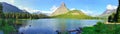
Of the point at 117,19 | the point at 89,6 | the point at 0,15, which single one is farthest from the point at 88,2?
the point at 0,15

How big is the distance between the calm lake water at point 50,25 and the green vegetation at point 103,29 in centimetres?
6

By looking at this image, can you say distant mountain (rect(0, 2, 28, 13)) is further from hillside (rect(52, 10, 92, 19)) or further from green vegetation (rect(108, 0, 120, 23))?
green vegetation (rect(108, 0, 120, 23))

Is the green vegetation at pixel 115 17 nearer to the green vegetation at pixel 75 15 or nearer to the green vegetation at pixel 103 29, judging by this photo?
the green vegetation at pixel 103 29

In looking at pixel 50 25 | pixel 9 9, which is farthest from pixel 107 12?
pixel 9 9

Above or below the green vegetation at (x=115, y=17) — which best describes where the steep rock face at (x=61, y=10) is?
above

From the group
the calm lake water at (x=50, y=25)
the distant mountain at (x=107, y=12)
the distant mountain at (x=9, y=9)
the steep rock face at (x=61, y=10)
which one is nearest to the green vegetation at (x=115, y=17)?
the distant mountain at (x=107, y=12)

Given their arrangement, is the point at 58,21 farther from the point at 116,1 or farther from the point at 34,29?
the point at 116,1

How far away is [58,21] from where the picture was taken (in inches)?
207

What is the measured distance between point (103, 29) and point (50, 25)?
26.2 inches

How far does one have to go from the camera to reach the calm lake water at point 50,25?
521cm

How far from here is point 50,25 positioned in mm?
5223

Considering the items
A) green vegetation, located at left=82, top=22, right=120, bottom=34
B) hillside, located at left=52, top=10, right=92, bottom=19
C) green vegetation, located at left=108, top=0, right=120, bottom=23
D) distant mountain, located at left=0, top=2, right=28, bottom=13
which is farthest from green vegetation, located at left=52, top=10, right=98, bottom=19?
distant mountain, located at left=0, top=2, right=28, bottom=13

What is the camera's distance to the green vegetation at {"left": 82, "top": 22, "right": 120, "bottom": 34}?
17.0 ft

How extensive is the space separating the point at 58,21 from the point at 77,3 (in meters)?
0.33
